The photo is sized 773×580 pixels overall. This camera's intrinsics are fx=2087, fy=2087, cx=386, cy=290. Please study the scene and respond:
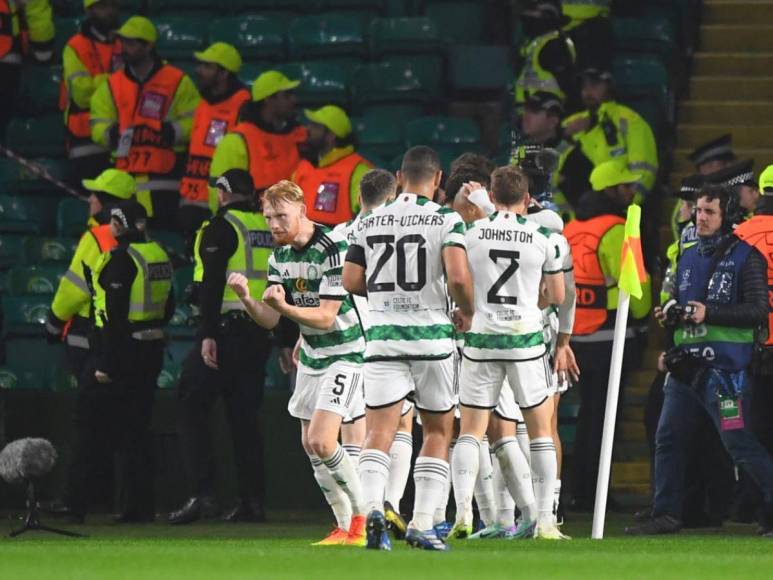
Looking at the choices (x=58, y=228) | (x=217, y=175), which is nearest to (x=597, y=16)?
(x=217, y=175)

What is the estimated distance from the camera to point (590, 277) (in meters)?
14.4

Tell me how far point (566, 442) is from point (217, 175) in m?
3.32

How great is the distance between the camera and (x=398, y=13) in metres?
19.0

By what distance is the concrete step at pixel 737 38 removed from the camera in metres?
19.3

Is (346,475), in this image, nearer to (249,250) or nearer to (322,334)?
(322,334)

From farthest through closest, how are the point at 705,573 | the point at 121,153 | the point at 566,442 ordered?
the point at 121,153, the point at 566,442, the point at 705,573

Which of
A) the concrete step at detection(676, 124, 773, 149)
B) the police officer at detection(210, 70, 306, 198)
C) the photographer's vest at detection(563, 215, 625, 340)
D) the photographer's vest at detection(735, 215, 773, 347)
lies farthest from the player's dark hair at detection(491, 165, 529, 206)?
the concrete step at detection(676, 124, 773, 149)

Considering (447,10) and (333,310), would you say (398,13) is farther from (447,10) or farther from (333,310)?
(333,310)

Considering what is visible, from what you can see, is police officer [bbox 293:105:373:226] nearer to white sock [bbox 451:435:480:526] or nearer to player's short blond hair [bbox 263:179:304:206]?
player's short blond hair [bbox 263:179:304:206]

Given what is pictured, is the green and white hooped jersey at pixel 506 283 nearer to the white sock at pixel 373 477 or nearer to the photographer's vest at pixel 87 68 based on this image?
the white sock at pixel 373 477

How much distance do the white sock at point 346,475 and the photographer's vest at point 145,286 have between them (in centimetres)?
342

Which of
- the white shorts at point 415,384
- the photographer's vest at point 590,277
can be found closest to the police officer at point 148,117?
the photographer's vest at point 590,277

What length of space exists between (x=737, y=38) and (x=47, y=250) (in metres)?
6.80

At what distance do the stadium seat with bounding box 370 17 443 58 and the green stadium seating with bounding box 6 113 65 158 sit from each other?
9.81 feet
